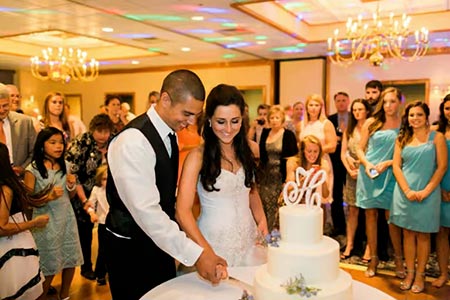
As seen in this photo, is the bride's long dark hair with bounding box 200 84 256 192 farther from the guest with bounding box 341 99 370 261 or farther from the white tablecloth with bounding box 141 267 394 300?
the guest with bounding box 341 99 370 261

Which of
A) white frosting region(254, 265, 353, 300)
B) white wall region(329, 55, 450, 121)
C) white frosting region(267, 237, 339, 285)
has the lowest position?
white frosting region(254, 265, 353, 300)

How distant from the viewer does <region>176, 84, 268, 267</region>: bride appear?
82.0 inches

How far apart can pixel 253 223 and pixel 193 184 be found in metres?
0.45

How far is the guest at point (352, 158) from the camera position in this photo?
14.5 feet

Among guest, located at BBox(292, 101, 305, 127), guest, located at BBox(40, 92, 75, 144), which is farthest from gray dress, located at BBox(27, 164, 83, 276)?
guest, located at BBox(292, 101, 305, 127)

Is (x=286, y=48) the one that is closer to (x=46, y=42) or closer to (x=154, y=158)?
(x=46, y=42)

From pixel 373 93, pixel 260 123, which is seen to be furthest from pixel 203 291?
pixel 260 123

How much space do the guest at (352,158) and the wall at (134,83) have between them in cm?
513

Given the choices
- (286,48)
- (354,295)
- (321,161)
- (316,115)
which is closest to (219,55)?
(286,48)

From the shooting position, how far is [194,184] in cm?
213

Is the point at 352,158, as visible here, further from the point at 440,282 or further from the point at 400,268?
the point at 440,282

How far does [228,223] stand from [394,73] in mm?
6968

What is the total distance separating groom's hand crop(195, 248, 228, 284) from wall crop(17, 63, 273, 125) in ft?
26.3

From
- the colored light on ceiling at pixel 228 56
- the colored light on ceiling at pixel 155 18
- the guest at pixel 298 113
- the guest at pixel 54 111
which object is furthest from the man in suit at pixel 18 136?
the colored light on ceiling at pixel 228 56
